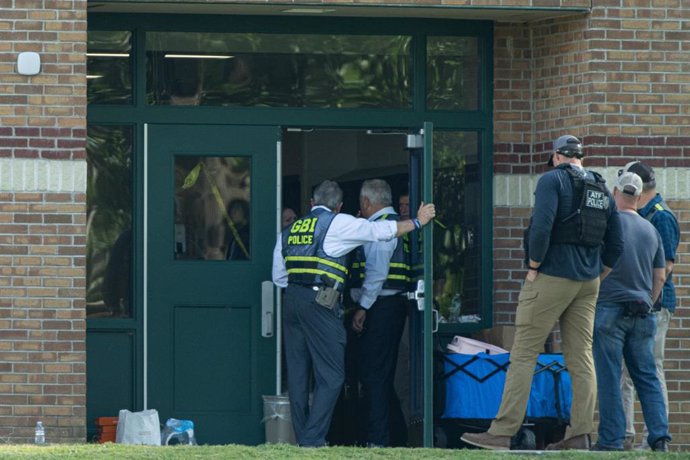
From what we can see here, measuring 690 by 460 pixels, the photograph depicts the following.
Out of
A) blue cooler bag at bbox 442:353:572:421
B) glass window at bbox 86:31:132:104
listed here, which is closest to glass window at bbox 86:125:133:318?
glass window at bbox 86:31:132:104

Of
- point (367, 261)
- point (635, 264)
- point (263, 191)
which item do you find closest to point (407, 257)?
point (367, 261)

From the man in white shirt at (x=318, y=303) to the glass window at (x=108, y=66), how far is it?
68.4 inches

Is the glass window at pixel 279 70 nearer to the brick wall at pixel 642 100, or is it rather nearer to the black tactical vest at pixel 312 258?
the black tactical vest at pixel 312 258

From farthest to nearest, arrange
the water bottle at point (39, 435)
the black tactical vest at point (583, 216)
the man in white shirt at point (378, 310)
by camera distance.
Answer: the man in white shirt at point (378, 310)
the water bottle at point (39, 435)
the black tactical vest at point (583, 216)

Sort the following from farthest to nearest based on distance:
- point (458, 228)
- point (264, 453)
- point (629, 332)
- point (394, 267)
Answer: point (458, 228), point (394, 267), point (629, 332), point (264, 453)

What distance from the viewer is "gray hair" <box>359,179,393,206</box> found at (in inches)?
487

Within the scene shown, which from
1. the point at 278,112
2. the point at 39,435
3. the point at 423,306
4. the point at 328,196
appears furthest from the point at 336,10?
the point at 39,435

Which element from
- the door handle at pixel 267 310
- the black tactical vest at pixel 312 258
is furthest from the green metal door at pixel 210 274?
the black tactical vest at pixel 312 258

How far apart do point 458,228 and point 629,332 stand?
2.26 metres

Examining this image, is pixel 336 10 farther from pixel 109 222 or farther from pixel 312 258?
pixel 109 222

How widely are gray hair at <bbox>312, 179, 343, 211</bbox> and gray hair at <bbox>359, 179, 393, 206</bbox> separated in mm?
415

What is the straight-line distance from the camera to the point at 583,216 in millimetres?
10516

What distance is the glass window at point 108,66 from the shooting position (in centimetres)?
1229

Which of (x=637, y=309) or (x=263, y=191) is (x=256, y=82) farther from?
(x=637, y=309)
